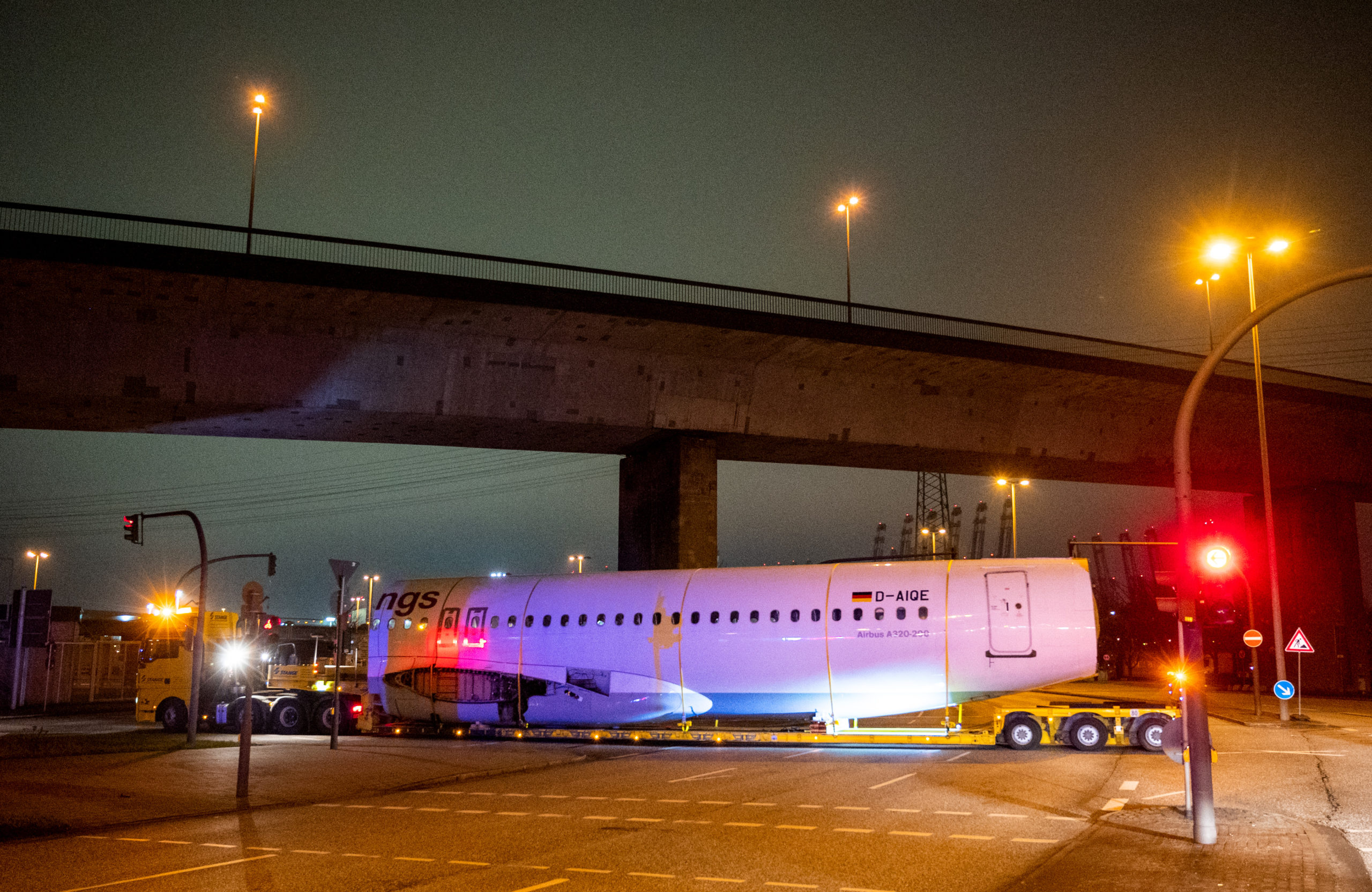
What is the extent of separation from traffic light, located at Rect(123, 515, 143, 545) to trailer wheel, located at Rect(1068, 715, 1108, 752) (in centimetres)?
2331

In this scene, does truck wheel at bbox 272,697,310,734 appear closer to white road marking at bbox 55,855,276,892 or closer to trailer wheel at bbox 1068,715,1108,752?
white road marking at bbox 55,855,276,892

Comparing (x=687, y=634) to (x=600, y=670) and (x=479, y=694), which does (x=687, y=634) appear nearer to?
(x=600, y=670)

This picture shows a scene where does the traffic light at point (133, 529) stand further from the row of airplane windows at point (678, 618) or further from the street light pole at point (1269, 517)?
the street light pole at point (1269, 517)

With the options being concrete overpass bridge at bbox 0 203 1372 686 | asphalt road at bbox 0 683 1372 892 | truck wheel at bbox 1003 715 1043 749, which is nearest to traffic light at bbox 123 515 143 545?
concrete overpass bridge at bbox 0 203 1372 686

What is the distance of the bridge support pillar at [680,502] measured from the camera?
33.1 metres

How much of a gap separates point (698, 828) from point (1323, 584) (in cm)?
4205

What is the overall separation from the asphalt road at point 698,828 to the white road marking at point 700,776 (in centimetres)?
8

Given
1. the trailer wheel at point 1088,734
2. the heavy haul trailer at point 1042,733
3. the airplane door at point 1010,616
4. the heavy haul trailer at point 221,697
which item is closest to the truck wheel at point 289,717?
the heavy haul trailer at point 221,697

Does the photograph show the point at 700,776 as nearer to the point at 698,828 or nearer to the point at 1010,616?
the point at 698,828

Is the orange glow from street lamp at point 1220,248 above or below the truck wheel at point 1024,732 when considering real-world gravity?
above

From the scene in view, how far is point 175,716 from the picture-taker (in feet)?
96.8

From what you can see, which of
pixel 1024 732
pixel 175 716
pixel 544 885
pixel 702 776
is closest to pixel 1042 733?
pixel 1024 732

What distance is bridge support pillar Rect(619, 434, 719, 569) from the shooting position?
33.1 meters

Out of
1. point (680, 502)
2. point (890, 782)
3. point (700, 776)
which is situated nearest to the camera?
point (890, 782)
